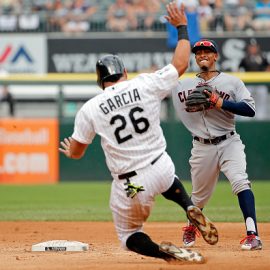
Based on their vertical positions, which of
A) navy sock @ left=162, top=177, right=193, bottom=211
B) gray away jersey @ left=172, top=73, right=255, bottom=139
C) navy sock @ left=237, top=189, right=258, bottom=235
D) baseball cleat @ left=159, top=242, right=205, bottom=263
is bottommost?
navy sock @ left=237, top=189, right=258, bottom=235

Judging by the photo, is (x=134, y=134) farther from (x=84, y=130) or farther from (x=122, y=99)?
(x=84, y=130)

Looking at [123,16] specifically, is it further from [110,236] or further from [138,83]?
[138,83]

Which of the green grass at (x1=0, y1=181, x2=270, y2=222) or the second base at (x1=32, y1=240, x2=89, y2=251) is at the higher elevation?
the second base at (x1=32, y1=240, x2=89, y2=251)

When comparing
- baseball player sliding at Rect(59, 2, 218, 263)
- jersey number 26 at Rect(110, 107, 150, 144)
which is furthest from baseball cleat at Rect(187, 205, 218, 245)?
jersey number 26 at Rect(110, 107, 150, 144)

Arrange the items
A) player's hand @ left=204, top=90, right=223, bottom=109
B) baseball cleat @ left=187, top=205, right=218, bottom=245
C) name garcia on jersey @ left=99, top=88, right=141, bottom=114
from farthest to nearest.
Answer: player's hand @ left=204, top=90, right=223, bottom=109
baseball cleat @ left=187, top=205, right=218, bottom=245
name garcia on jersey @ left=99, top=88, right=141, bottom=114

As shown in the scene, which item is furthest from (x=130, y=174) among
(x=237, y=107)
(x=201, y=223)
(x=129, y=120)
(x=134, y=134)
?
(x=237, y=107)

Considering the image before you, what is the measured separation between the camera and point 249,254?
7656 millimetres

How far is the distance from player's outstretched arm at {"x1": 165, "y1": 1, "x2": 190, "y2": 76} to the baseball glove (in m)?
1.42

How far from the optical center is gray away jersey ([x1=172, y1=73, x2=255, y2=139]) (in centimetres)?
838

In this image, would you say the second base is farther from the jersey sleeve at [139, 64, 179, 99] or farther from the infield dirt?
the jersey sleeve at [139, 64, 179, 99]

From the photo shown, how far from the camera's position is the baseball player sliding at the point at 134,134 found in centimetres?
640

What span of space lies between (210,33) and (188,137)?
324cm

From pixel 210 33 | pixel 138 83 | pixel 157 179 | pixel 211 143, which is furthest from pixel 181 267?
A: pixel 210 33

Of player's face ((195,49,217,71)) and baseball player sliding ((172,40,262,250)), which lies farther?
player's face ((195,49,217,71))
